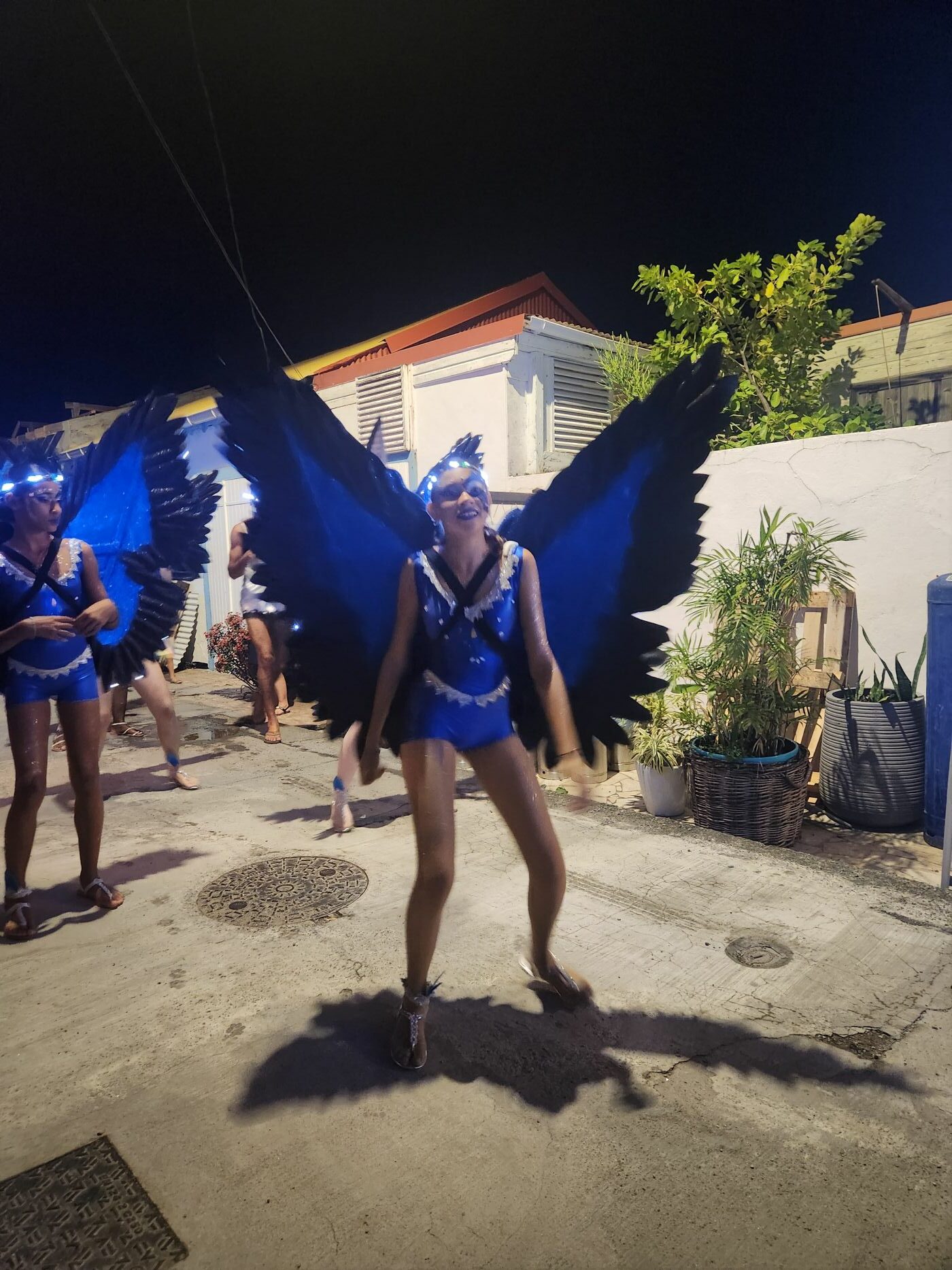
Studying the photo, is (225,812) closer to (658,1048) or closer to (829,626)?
(658,1048)

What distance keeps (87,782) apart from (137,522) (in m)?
1.32

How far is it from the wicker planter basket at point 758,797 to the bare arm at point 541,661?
244cm

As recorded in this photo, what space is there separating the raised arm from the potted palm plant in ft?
8.04

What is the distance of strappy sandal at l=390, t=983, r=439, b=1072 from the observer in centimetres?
247

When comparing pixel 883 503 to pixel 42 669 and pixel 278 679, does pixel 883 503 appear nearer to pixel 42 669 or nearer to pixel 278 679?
pixel 42 669

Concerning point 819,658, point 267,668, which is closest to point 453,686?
point 819,658

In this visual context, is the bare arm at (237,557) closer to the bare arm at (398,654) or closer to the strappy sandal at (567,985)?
the bare arm at (398,654)

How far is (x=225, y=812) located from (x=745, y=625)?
11.0 ft

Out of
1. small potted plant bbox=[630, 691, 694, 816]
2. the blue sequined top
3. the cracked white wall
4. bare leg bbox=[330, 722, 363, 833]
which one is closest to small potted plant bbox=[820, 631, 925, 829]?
the cracked white wall

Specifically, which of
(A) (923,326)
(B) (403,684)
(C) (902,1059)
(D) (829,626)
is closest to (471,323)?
(A) (923,326)

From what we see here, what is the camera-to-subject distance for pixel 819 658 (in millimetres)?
5109

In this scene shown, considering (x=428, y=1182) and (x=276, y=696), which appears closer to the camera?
(x=428, y=1182)

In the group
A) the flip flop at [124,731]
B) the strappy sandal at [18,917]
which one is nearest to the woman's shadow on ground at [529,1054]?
the strappy sandal at [18,917]

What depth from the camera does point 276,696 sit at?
24.9ft
